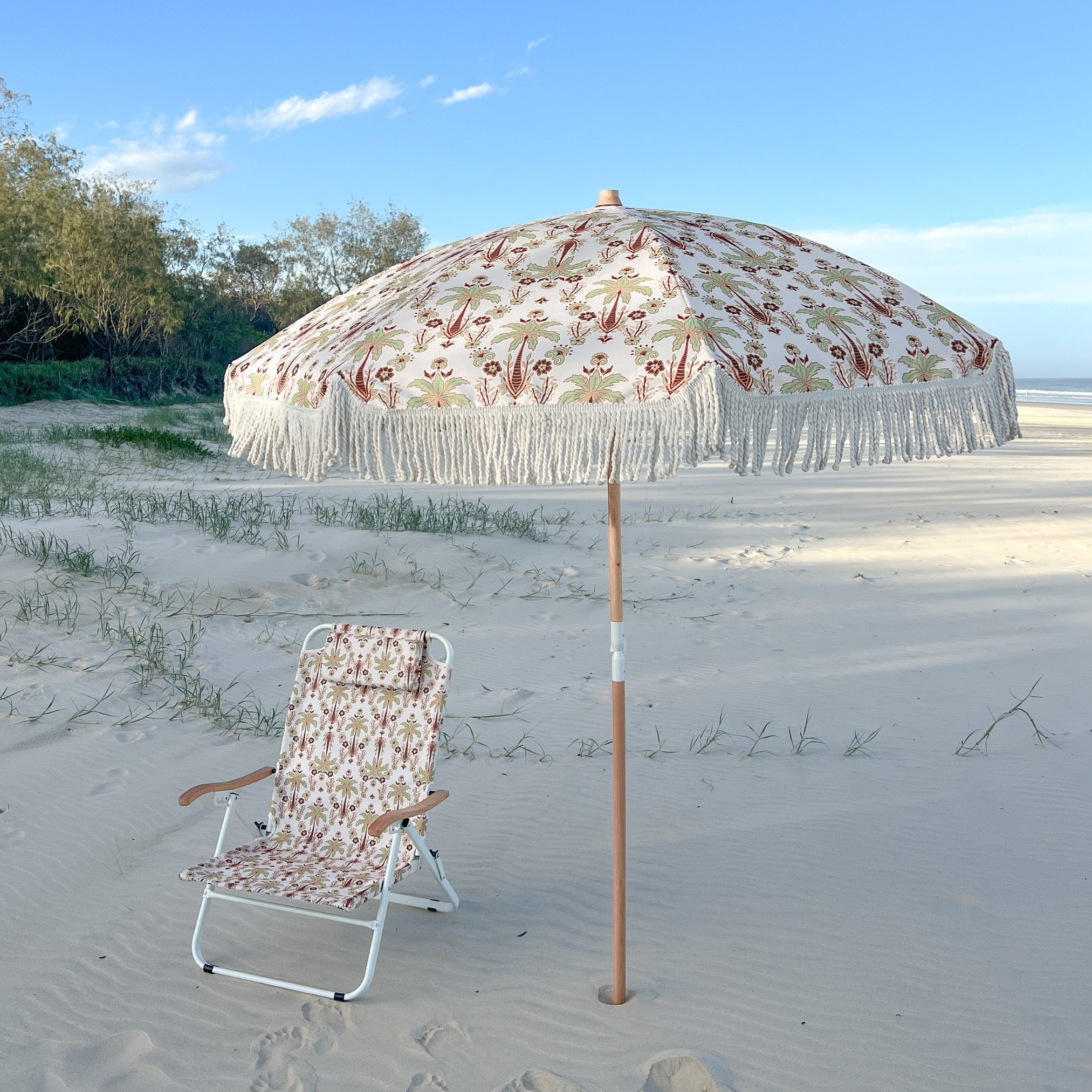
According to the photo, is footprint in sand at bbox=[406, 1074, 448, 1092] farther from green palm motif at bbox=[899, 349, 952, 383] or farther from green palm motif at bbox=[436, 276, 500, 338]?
green palm motif at bbox=[899, 349, 952, 383]

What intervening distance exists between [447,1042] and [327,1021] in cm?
39

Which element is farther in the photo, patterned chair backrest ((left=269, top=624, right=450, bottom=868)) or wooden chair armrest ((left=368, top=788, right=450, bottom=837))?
patterned chair backrest ((left=269, top=624, right=450, bottom=868))

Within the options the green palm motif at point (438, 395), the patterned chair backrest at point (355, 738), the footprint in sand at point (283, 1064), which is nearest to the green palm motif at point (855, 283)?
the green palm motif at point (438, 395)

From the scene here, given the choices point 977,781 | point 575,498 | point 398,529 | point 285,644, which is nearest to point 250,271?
point 575,498

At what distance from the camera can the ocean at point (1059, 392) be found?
5569 cm

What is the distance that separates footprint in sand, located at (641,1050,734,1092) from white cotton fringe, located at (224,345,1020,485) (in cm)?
167

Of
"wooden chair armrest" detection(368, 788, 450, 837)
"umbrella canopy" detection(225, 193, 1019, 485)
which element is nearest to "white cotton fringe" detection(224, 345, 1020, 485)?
Result: "umbrella canopy" detection(225, 193, 1019, 485)

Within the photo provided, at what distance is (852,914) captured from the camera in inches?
140

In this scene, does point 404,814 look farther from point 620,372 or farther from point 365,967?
point 620,372

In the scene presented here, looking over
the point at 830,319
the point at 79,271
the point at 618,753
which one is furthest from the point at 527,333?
the point at 79,271

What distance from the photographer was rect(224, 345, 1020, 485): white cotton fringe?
2398 mm

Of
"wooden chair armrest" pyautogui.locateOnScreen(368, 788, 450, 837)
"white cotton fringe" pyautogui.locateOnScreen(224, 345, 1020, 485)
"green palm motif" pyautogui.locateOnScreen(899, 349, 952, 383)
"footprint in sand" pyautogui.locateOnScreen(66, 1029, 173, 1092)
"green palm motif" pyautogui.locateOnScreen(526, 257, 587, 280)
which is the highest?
"green palm motif" pyautogui.locateOnScreen(526, 257, 587, 280)

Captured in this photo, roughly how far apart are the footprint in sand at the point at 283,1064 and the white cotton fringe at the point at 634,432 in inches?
65.9

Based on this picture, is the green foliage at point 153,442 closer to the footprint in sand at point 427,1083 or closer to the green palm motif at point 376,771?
the green palm motif at point 376,771
